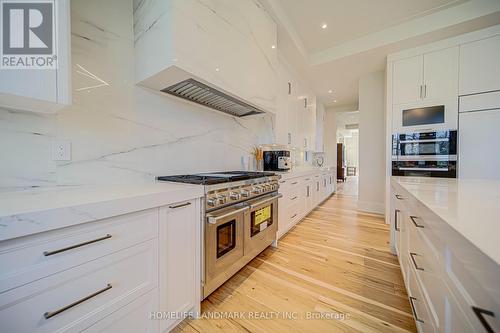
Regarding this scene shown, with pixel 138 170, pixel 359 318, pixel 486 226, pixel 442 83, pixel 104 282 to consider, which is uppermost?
pixel 442 83

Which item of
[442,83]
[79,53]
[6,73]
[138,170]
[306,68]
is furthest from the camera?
[306,68]

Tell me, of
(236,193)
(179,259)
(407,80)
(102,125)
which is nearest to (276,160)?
(236,193)

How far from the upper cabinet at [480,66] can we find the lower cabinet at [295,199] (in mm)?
2309

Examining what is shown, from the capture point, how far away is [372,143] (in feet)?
12.0

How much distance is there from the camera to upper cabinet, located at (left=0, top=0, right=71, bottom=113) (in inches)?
31.8

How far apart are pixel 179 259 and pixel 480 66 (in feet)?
13.2

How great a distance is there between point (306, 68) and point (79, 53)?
3269 millimetres

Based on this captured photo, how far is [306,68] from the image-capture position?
11.1 ft

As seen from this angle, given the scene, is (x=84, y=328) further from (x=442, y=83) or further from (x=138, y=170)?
(x=442, y=83)

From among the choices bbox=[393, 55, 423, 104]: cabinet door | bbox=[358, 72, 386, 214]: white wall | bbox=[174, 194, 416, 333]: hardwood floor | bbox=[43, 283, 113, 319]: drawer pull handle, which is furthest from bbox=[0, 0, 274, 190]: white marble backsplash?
bbox=[358, 72, 386, 214]: white wall

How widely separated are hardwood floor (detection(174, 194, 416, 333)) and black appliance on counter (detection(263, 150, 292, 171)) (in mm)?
1029

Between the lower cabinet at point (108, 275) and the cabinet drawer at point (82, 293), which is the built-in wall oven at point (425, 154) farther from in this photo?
the cabinet drawer at point (82, 293)

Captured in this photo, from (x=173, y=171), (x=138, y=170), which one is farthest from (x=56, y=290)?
(x=173, y=171)

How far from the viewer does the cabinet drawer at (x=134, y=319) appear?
2.59 ft
